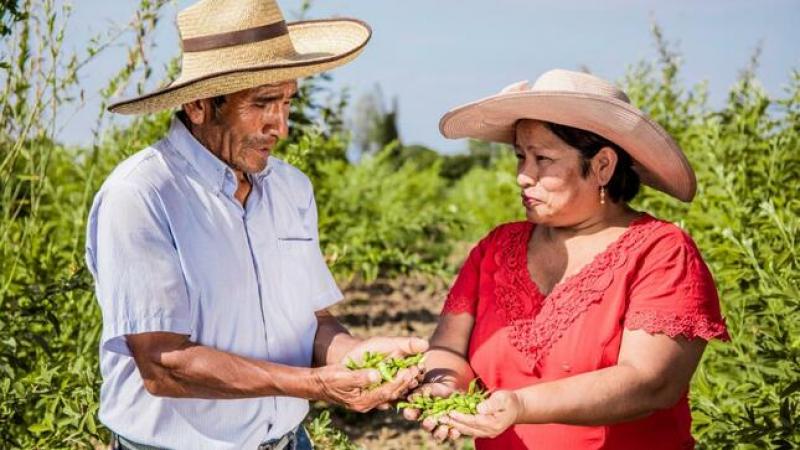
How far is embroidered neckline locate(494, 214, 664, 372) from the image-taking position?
2.62 meters

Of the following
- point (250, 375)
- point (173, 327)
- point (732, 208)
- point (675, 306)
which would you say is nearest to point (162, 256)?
point (173, 327)

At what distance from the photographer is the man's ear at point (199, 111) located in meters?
2.42

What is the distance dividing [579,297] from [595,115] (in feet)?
1.55

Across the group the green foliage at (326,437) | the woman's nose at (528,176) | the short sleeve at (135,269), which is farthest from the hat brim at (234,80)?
the green foliage at (326,437)

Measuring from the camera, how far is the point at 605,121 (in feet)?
8.73

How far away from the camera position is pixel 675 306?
250cm

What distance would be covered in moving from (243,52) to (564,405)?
1.14 metres

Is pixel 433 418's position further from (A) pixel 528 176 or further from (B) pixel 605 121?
(B) pixel 605 121

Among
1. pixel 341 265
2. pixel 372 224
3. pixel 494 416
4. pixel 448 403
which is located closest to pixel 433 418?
pixel 448 403

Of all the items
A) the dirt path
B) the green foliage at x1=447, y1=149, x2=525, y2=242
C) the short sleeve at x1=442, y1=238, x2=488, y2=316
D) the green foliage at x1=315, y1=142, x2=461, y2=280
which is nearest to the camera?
the short sleeve at x1=442, y1=238, x2=488, y2=316

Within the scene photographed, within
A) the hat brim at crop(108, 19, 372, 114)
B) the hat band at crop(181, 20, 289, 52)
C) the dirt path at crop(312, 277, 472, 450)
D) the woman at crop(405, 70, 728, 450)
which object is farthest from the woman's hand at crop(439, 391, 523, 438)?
the dirt path at crop(312, 277, 472, 450)

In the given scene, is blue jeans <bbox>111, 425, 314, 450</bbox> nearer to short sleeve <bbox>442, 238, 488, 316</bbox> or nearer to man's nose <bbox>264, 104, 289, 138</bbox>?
short sleeve <bbox>442, 238, 488, 316</bbox>

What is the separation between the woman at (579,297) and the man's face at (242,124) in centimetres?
64

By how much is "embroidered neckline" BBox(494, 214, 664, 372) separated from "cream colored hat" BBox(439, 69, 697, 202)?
18 centimetres
